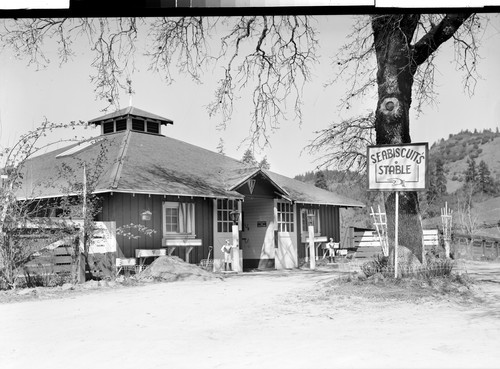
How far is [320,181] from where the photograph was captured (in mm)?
6961

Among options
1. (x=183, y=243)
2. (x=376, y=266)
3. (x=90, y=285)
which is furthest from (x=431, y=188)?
(x=90, y=285)

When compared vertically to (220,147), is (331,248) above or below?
below

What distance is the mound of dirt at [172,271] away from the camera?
773 centimetres

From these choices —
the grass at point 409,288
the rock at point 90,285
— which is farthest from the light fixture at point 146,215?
the grass at point 409,288

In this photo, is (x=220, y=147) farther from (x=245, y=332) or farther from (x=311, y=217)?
(x=311, y=217)

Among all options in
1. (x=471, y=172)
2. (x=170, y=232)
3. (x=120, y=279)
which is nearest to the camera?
(x=471, y=172)

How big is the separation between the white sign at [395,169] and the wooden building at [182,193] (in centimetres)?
117

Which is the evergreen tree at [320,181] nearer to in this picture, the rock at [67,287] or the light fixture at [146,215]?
the light fixture at [146,215]

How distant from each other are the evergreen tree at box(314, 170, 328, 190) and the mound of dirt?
1903 millimetres

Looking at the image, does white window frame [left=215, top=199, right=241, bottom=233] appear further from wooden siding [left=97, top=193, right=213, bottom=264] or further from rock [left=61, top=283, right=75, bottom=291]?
rock [left=61, top=283, right=75, bottom=291]

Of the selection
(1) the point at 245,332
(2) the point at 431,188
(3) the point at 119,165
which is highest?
(3) the point at 119,165

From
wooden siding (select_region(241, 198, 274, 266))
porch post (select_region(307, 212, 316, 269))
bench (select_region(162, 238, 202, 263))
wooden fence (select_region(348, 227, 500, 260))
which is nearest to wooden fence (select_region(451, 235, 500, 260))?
wooden fence (select_region(348, 227, 500, 260))

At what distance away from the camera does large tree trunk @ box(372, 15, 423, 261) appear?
5785 mm

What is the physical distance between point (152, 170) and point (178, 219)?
1101mm
